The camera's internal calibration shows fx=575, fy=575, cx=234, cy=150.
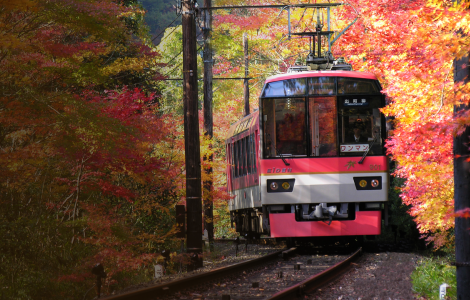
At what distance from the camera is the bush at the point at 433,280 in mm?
7840

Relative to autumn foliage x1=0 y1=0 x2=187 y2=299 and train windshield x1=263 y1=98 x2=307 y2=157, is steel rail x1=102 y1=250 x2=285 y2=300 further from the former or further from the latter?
train windshield x1=263 y1=98 x2=307 y2=157

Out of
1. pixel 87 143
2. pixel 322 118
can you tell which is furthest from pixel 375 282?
pixel 87 143

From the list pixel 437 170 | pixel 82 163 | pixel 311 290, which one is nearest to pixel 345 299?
pixel 311 290

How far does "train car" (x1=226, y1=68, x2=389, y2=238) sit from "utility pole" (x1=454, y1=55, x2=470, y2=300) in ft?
20.0

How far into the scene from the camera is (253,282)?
903 centimetres

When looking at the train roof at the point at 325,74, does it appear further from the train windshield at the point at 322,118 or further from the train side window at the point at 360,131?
the train side window at the point at 360,131

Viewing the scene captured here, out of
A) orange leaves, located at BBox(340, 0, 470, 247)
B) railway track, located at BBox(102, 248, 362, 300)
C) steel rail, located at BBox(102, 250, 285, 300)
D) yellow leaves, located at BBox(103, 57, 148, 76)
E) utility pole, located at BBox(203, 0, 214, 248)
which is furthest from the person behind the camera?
utility pole, located at BBox(203, 0, 214, 248)

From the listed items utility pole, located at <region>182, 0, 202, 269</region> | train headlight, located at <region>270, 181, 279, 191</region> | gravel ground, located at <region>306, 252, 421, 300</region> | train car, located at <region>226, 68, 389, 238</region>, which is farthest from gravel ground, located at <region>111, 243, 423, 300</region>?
train headlight, located at <region>270, 181, 279, 191</region>

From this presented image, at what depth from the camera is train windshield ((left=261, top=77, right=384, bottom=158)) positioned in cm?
1252

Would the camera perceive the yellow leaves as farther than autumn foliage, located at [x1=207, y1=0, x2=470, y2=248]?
Yes

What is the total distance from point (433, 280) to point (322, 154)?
182 inches

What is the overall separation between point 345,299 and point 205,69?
12.9 metres

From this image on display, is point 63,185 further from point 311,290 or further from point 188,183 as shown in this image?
point 311,290

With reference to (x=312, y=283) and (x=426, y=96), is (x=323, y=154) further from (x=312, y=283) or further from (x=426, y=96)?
(x=312, y=283)
